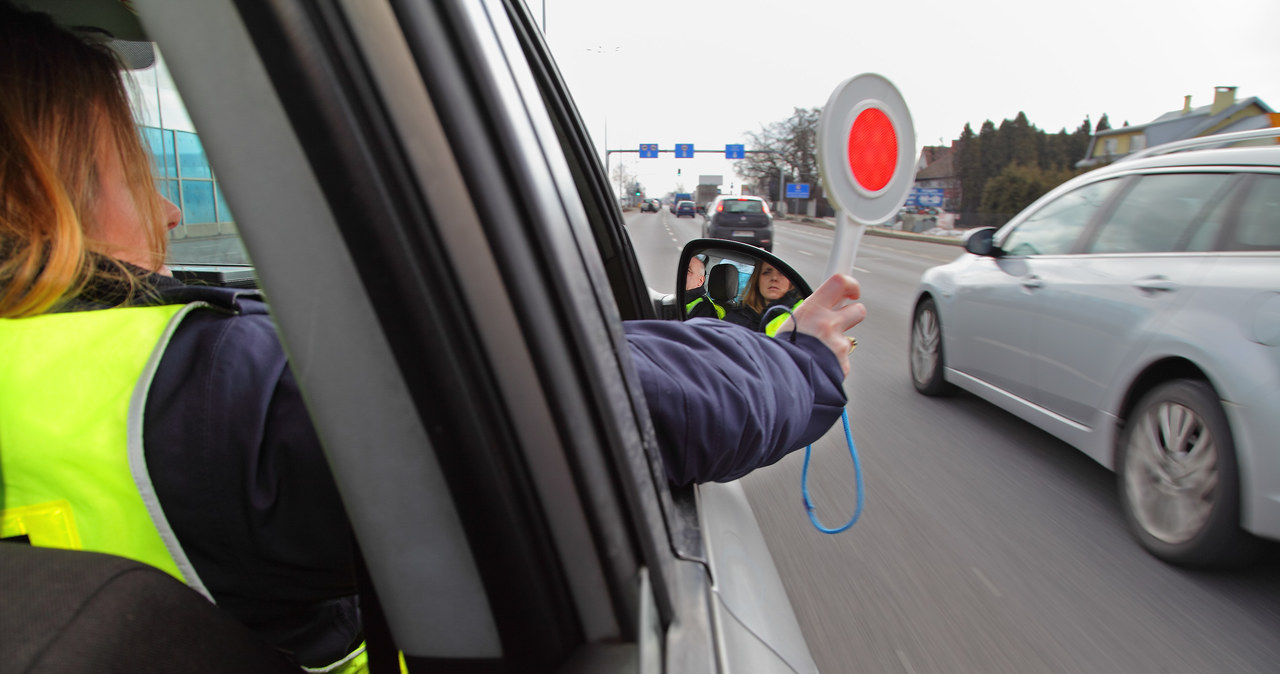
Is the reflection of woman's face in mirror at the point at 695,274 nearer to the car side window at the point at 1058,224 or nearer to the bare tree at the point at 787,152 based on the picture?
the bare tree at the point at 787,152

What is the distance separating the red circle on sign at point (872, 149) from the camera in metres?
1.17

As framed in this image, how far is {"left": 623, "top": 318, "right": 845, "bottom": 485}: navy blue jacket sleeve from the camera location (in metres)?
1.13

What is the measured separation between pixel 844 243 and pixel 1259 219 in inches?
115

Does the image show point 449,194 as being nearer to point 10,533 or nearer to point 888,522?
point 10,533

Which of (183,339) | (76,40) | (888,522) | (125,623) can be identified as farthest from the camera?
(888,522)

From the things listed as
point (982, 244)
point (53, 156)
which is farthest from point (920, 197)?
point (982, 244)

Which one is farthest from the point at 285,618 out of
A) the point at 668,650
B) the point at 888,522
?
the point at 888,522

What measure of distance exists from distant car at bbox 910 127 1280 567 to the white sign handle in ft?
7.98

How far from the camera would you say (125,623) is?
2.18 ft

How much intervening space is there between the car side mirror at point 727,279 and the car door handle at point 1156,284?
2.43 m

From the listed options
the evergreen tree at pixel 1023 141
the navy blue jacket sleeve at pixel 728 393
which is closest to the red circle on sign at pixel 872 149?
the navy blue jacket sleeve at pixel 728 393

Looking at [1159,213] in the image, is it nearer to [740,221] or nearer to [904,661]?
[904,661]

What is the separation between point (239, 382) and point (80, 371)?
0.45 ft

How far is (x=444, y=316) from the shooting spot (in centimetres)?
70
